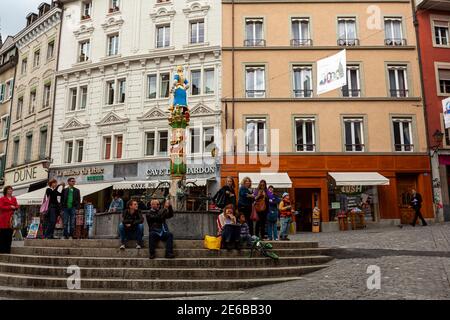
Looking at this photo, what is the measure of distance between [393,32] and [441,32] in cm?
285

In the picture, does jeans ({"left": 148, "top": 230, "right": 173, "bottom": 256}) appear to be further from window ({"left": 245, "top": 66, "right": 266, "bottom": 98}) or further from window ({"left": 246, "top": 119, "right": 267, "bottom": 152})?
window ({"left": 245, "top": 66, "right": 266, "bottom": 98})

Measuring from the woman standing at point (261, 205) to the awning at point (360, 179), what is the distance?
10.8 meters

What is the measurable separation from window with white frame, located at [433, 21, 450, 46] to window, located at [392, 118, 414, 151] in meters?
5.43

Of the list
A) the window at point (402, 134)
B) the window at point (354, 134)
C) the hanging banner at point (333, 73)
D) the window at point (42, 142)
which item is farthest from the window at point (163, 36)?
the window at point (402, 134)

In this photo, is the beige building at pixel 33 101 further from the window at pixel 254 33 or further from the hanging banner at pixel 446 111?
→ the hanging banner at pixel 446 111

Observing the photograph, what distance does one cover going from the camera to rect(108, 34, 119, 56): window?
1052 inches

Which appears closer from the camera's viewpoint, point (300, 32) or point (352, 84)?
point (352, 84)

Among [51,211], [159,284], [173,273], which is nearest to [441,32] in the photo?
[173,273]

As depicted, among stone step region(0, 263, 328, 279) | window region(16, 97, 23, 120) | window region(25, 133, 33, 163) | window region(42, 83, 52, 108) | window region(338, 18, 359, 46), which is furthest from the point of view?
window region(16, 97, 23, 120)

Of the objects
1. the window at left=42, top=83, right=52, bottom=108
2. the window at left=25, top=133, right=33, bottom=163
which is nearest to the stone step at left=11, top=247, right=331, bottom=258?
the window at left=42, top=83, right=52, bottom=108

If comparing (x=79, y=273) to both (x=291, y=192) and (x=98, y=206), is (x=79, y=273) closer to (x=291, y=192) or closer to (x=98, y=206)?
(x=291, y=192)

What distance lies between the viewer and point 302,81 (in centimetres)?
2409

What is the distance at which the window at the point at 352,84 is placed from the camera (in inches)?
928

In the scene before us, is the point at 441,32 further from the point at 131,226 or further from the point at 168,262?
the point at 168,262
